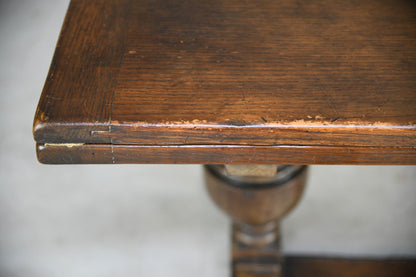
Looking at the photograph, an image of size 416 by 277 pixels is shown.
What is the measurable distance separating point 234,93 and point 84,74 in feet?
0.49

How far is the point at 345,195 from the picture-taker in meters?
1.11

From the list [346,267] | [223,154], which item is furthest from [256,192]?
[346,267]

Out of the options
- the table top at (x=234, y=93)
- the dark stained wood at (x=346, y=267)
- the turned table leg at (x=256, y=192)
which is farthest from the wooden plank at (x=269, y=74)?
the dark stained wood at (x=346, y=267)

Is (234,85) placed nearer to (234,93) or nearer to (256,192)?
(234,93)

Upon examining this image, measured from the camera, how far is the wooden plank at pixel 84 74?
436 millimetres

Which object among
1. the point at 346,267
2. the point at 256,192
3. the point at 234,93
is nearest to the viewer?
the point at 234,93

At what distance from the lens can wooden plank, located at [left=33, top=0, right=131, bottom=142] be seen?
436mm

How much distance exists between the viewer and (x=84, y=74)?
0.47 m

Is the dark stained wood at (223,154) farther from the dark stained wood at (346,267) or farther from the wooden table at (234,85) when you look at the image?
the dark stained wood at (346,267)

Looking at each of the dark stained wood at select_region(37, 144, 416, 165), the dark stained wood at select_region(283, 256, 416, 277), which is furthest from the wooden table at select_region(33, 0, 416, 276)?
the dark stained wood at select_region(283, 256, 416, 277)

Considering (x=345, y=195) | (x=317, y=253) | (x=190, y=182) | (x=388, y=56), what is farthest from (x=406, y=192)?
(x=388, y=56)

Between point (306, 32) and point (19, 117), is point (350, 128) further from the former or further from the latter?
point (19, 117)

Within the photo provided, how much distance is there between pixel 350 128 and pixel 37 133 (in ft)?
0.92

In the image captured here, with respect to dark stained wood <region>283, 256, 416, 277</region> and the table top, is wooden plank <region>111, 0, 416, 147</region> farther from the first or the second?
dark stained wood <region>283, 256, 416, 277</region>
